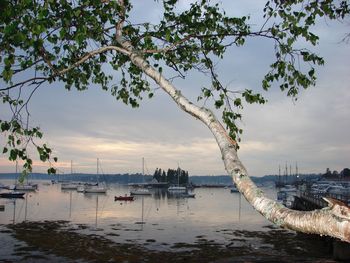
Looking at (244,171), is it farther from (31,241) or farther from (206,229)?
(206,229)

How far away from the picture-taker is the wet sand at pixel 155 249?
28.4 m

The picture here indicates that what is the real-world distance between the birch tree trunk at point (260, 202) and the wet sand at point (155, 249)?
21.5m

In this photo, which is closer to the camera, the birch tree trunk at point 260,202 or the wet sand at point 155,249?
the birch tree trunk at point 260,202

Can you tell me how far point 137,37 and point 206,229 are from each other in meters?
44.8

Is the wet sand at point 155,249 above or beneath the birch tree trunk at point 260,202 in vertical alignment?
beneath

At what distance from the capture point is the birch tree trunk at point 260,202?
303 centimetres

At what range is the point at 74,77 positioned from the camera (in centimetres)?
935

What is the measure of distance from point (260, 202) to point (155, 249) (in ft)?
101

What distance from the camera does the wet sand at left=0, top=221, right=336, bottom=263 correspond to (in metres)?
28.4

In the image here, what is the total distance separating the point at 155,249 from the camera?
33406 millimetres

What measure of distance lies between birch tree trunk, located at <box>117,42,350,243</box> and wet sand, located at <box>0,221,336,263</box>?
21.5 m

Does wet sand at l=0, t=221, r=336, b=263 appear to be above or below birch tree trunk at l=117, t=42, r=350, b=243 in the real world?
below

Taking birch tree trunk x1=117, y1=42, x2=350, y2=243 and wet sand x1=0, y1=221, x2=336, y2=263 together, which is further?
wet sand x1=0, y1=221, x2=336, y2=263

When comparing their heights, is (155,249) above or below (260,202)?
below
